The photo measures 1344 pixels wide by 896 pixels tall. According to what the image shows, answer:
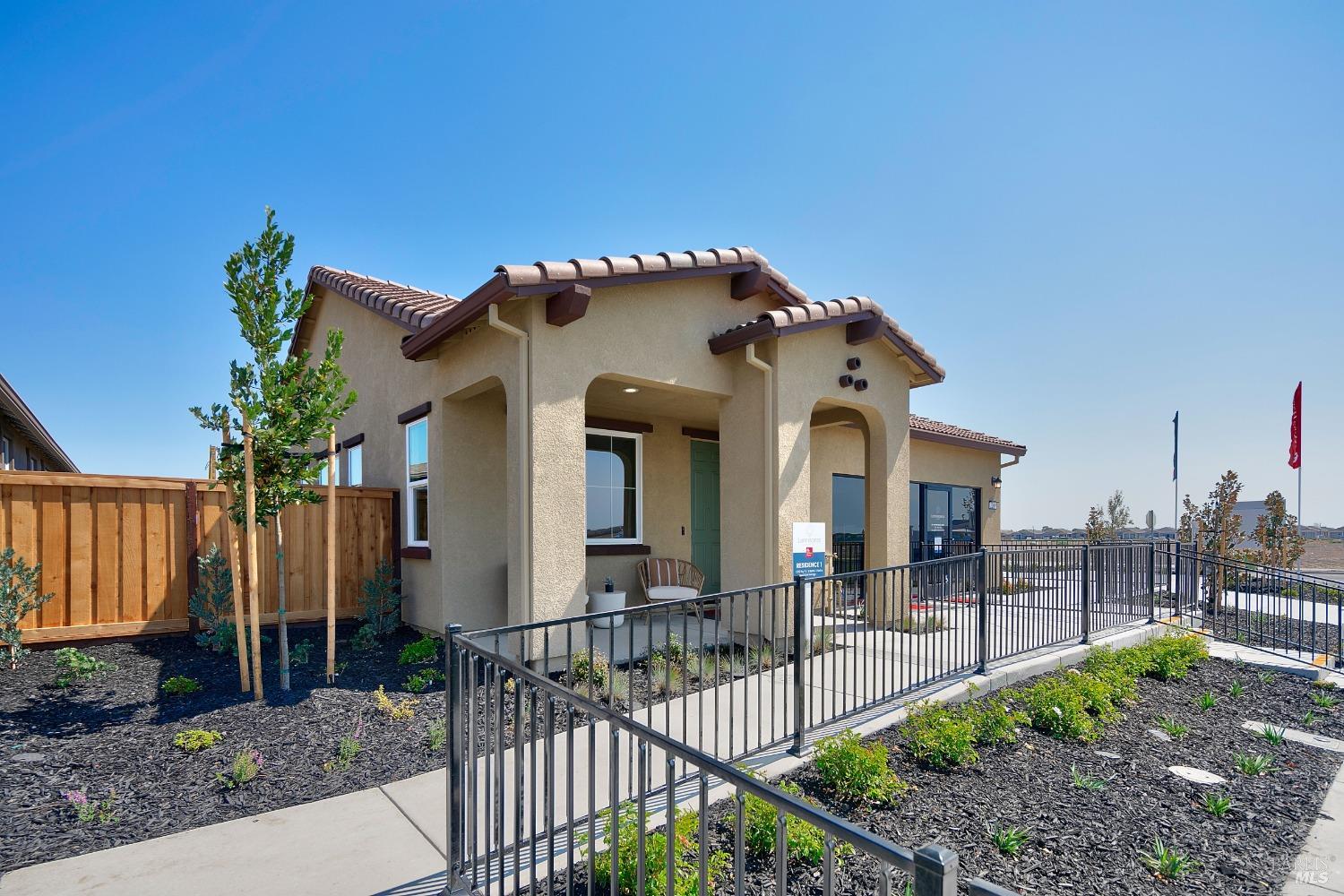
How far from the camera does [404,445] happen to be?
30.2 ft

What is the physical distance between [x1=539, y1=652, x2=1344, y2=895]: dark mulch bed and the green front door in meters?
Answer: 6.26

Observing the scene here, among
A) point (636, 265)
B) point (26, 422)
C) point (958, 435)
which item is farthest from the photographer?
point (958, 435)

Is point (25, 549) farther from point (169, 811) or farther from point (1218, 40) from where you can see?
point (1218, 40)

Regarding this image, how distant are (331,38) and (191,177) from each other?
2.87 m

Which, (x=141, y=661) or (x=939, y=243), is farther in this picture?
(x=939, y=243)

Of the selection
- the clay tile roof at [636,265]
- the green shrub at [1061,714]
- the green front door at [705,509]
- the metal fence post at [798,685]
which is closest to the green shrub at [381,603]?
the clay tile roof at [636,265]

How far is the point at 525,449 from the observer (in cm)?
664

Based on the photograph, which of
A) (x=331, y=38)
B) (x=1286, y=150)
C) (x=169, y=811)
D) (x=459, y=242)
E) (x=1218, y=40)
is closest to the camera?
(x=169, y=811)

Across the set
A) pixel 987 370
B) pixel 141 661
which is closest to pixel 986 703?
pixel 141 661

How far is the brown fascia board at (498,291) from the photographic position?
623 centimetres

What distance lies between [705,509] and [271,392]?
705cm

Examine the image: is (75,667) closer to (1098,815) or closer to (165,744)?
(165,744)

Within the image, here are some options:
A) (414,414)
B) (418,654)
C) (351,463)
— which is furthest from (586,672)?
(351,463)

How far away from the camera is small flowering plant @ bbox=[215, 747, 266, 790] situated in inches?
167
